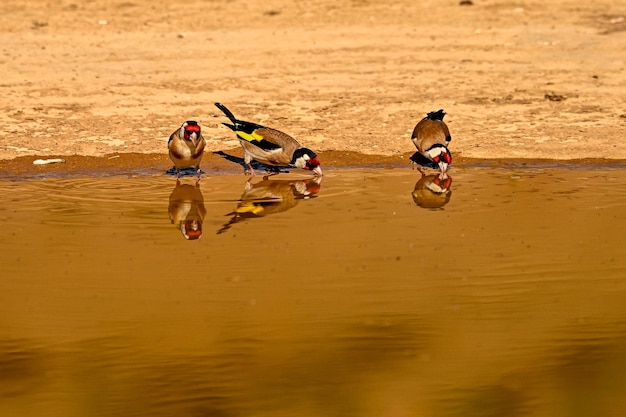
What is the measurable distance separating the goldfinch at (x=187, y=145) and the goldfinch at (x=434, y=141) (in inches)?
86.2

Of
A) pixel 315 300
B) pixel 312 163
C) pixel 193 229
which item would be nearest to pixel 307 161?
pixel 312 163

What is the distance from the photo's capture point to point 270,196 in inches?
447

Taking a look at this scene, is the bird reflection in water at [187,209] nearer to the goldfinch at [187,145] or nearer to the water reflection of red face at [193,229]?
the water reflection of red face at [193,229]

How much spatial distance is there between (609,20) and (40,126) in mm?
9467

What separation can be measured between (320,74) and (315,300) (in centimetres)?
897

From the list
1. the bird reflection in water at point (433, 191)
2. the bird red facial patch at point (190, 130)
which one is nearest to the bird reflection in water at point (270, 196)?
the bird red facial patch at point (190, 130)

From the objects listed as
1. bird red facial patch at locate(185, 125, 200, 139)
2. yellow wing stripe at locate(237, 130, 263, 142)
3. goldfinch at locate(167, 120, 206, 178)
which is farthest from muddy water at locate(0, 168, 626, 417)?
yellow wing stripe at locate(237, 130, 263, 142)

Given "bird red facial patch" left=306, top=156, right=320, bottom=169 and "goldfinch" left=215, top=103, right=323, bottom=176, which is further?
"goldfinch" left=215, top=103, right=323, bottom=176

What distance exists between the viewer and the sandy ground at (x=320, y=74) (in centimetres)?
1380

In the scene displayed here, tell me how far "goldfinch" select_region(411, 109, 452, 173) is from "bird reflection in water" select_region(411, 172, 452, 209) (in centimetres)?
17

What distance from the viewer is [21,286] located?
8344mm

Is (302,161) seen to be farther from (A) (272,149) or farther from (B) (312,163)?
(A) (272,149)

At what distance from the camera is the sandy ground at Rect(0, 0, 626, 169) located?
13805 mm

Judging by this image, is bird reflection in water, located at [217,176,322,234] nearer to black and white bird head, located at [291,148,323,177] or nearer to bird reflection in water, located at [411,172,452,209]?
black and white bird head, located at [291,148,323,177]
